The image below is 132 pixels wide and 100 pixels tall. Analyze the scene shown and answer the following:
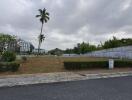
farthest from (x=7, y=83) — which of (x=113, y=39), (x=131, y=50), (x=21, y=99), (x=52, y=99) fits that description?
(x=113, y=39)

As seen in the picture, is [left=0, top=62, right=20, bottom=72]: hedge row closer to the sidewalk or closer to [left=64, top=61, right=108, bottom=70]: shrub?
the sidewalk

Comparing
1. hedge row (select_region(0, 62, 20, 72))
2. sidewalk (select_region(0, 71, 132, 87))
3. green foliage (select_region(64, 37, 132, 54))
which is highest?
green foliage (select_region(64, 37, 132, 54))

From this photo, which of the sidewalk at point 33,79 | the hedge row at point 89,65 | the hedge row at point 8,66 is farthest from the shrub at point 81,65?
the hedge row at point 8,66

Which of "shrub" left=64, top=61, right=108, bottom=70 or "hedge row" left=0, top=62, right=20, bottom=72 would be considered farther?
"shrub" left=64, top=61, right=108, bottom=70

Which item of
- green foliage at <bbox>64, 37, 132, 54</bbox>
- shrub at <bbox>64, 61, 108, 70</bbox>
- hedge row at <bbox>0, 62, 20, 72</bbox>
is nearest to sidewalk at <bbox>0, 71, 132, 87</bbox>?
hedge row at <bbox>0, 62, 20, 72</bbox>

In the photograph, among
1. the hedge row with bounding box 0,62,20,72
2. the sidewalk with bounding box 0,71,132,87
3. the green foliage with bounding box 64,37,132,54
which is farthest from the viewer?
the green foliage with bounding box 64,37,132,54

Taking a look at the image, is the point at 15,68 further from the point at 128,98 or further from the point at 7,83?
the point at 128,98

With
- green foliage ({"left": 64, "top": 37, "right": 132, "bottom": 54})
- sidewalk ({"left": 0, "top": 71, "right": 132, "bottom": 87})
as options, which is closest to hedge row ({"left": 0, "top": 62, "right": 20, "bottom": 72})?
sidewalk ({"left": 0, "top": 71, "right": 132, "bottom": 87})

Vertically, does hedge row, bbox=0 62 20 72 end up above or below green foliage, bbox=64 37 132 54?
below

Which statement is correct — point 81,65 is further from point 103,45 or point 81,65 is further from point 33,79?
point 103,45

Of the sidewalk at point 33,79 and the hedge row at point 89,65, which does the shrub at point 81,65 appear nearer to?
the hedge row at point 89,65

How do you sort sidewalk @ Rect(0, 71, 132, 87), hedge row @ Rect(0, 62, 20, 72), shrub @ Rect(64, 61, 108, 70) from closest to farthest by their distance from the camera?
sidewalk @ Rect(0, 71, 132, 87) < hedge row @ Rect(0, 62, 20, 72) < shrub @ Rect(64, 61, 108, 70)

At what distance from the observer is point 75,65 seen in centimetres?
1716

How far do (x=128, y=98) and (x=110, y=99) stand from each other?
2.48 ft
